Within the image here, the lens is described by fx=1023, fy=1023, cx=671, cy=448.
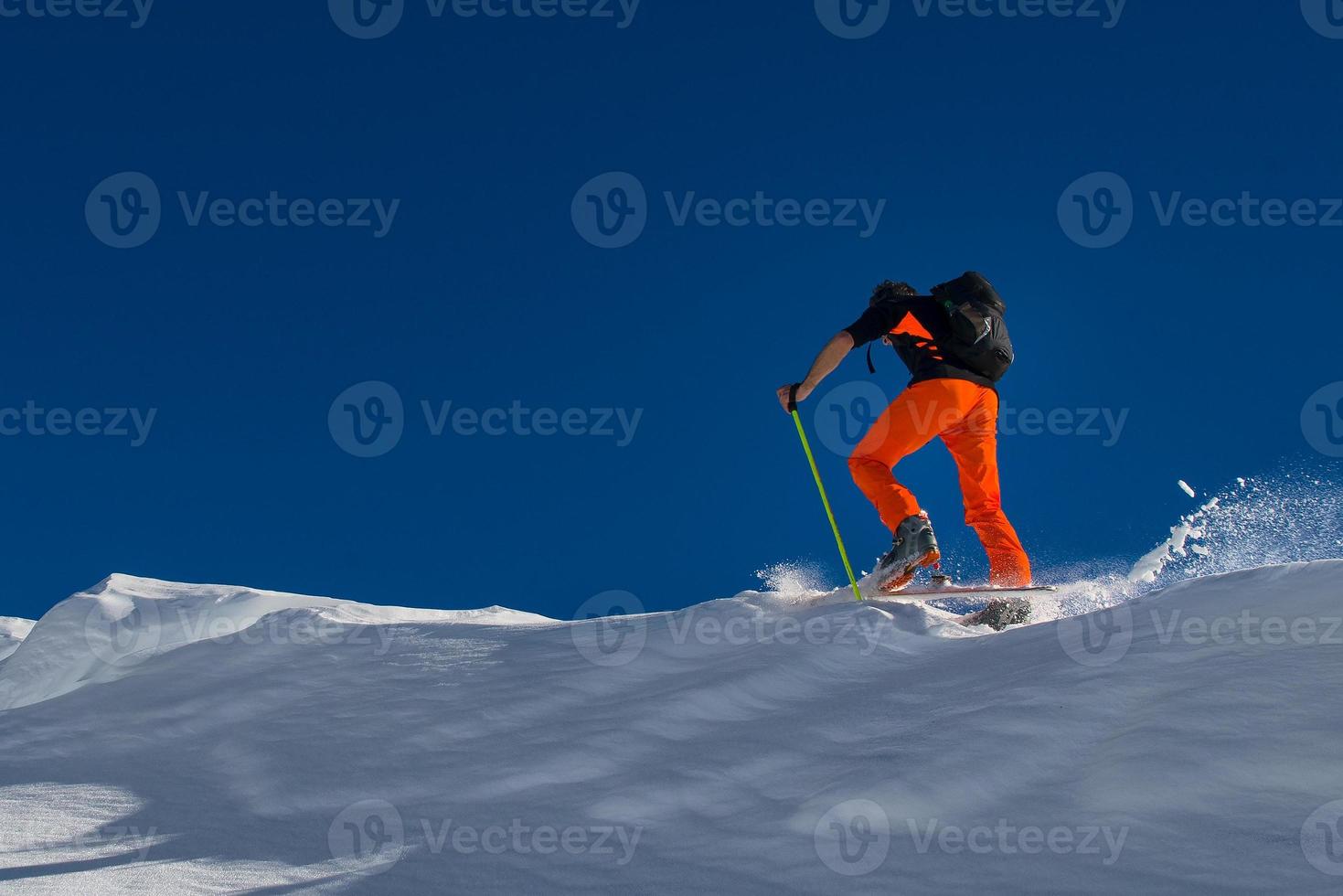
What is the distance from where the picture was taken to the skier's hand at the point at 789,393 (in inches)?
279

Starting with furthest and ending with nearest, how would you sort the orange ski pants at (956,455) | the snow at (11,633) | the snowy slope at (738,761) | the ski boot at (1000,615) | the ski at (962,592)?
the snow at (11,633), the orange ski pants at (956,455), the ski at (962,592), the ski boot at (1000,615), the snowy slope at (738,761)

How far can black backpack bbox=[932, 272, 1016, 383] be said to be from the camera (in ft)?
22.5

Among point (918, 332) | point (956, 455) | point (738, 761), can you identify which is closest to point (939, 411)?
point (956, 455)

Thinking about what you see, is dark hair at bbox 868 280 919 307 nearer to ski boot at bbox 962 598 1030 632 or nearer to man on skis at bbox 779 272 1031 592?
man on skis at bbox 779 272 1031 592

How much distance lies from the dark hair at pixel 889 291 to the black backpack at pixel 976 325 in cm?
37

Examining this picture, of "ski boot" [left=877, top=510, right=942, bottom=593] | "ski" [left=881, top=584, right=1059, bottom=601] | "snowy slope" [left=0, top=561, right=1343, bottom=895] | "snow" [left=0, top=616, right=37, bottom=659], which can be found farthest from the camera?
"snow" [left=0, top=616, right=37, bottom=659]

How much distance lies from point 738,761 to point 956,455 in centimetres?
377

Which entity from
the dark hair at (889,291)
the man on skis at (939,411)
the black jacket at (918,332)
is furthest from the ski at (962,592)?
the dark hair at (889,291)

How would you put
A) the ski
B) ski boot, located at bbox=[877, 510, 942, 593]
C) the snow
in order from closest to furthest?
the ski
ski boot, located at bbox=[877, 510, 942, 593]
the snow

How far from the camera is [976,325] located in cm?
685

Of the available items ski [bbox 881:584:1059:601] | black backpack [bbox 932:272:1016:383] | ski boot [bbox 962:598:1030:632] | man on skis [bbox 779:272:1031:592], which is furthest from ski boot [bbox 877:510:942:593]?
black backpack [bbox 932:272:1016:383]

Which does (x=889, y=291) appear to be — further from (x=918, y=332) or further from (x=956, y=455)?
(x=956, y=455)

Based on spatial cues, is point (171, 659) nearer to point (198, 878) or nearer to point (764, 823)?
point (198, 878)

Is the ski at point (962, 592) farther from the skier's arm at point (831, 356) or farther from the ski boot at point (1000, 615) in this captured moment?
the skier's arm at point (831, 356)
